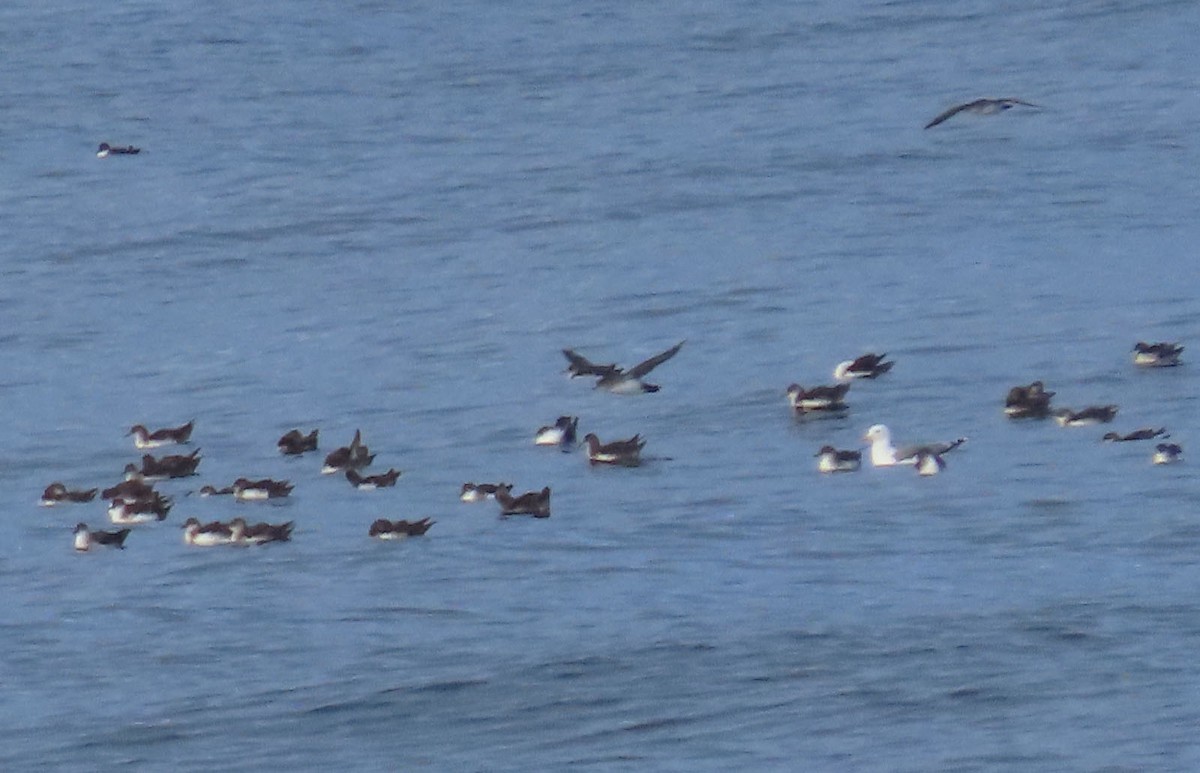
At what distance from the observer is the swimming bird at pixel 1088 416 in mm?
27734

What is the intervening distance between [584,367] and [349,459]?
15.8 feet

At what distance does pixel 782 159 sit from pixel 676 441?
21.9 metres

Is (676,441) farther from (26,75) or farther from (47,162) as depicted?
(26,75)

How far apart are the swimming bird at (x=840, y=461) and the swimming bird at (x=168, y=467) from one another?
6.10 metres

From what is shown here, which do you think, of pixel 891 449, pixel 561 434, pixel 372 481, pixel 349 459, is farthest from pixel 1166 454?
pixel 349 459

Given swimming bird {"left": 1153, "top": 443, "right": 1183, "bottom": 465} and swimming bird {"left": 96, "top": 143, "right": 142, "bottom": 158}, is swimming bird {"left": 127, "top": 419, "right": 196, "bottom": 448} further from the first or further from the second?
swimming bird {"left": 96, "top": 143, "right": 142, "bottom": 158}

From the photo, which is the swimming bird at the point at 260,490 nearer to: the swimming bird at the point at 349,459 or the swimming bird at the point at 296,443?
the swimming bird at the point at 349,459

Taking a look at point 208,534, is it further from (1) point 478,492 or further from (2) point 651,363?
(2) point 651,363

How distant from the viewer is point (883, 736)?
19.0 metres

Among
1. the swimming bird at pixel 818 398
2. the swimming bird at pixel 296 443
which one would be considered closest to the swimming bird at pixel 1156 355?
the swimming bird at pixel 818 398

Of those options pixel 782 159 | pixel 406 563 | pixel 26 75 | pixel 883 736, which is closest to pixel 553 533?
pixel 406 563

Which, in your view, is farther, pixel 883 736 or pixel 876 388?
pixel 876 388

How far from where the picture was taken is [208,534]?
25094mm

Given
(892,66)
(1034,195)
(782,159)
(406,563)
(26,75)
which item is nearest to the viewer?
(406,563)
